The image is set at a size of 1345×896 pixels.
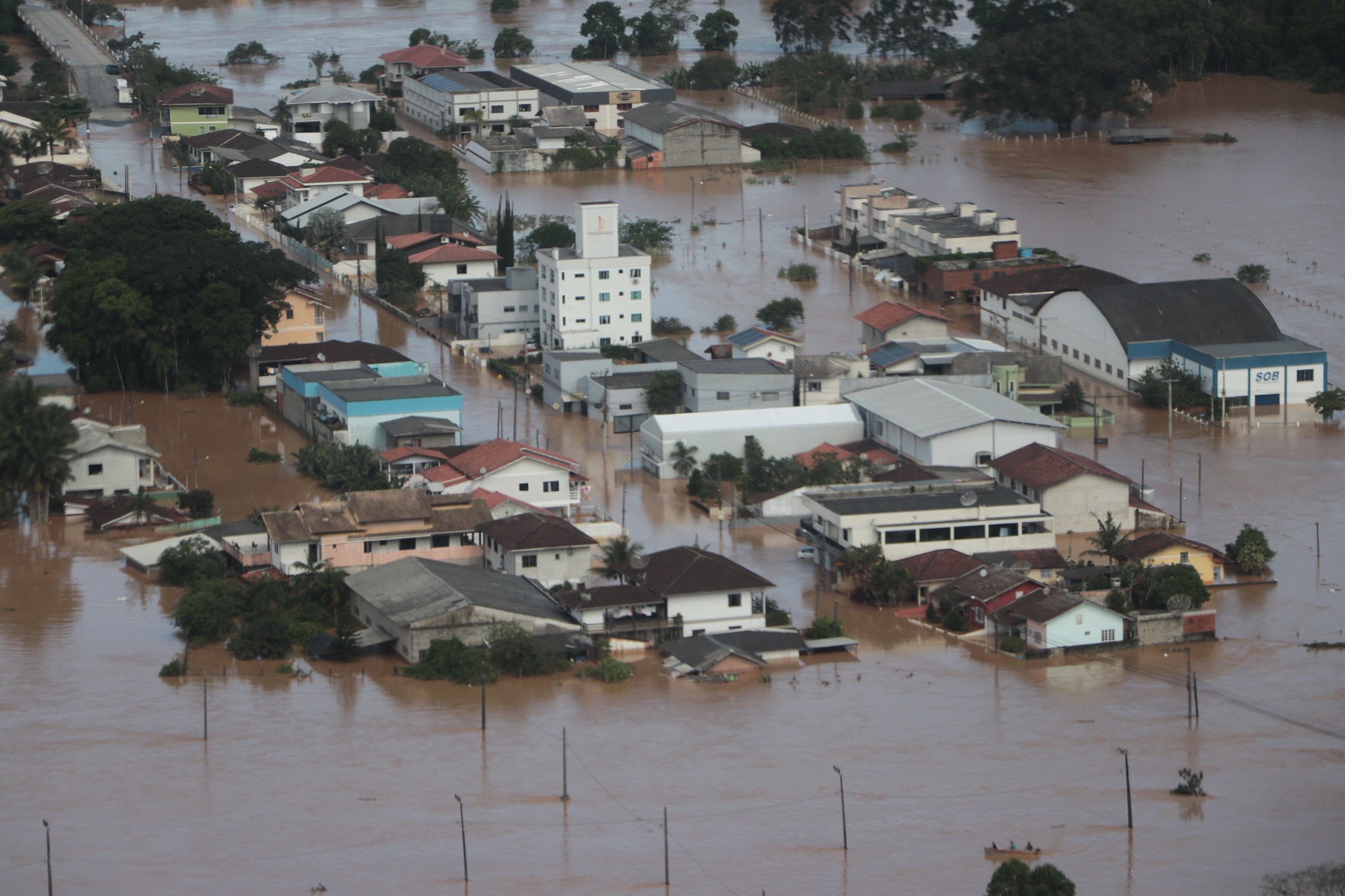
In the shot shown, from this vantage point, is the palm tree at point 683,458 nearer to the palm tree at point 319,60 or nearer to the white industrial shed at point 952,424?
the white industrial shed at point 952,424

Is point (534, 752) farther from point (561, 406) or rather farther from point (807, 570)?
point (561, 406)

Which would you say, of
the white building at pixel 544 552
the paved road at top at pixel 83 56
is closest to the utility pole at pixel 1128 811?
the white building at pixel 544 552

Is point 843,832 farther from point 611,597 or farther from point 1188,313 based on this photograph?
point 1188,313

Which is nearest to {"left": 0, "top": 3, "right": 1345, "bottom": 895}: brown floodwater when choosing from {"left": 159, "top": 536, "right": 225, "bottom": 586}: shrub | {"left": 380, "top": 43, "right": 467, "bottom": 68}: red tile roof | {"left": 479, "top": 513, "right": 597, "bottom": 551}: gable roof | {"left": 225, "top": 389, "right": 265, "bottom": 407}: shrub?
{"left": 159, "top": 536, "right": 225, "bottom": 586}: shrub

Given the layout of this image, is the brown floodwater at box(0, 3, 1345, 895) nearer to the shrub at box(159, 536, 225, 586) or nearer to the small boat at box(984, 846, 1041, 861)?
the small boat at box(984, 846, 1041, 861)

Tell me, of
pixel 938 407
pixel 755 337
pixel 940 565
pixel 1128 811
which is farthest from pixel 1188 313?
pixel 1128 811
